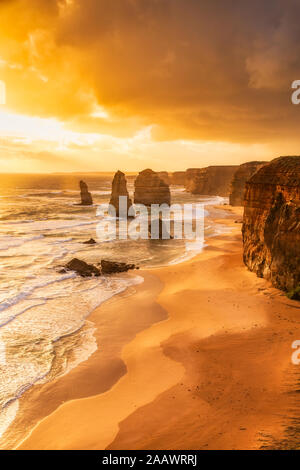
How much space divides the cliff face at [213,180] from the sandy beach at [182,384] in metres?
117

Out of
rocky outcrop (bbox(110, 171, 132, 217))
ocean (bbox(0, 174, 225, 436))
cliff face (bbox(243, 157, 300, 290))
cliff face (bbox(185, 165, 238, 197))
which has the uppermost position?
cliff face (bbox(185, 165, 238, 197))

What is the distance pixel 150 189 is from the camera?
73438 mm

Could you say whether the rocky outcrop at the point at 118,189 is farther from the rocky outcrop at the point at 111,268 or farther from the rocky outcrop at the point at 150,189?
the rocky outcrop at the point at 111,268

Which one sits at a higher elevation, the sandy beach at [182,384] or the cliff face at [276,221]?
the cliff face at [276,221]

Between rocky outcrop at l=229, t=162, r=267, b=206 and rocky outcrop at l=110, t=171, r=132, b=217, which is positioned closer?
rocky outcrop at l=110, t=171, r=132, b=217

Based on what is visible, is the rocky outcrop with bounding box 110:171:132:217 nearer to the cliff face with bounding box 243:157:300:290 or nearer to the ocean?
the ocean

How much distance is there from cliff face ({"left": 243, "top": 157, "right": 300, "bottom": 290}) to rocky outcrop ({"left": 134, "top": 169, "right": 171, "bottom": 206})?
180 feet

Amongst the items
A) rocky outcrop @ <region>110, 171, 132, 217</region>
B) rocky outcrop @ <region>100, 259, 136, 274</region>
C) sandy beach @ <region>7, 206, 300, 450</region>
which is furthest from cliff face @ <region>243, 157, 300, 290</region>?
rocky outcrop @ <region>110, 171, 132, 217</region>

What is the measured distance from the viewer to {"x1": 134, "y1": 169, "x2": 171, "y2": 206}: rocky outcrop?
237 feet

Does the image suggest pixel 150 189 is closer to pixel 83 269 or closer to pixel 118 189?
pixel 118 189

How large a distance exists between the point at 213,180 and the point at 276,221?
116 meters

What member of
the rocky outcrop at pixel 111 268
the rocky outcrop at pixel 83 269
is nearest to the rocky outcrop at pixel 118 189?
the rocky outcrop at pixel 83 269

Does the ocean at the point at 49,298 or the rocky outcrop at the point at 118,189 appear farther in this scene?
the rocky outcrop at the point at 118,189

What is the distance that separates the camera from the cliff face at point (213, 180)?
4911 inches
